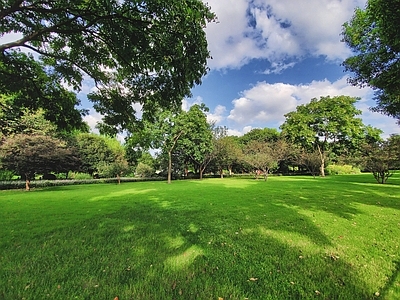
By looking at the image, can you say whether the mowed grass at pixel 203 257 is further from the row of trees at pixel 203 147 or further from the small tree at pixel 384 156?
the small tree at pixel 384 156

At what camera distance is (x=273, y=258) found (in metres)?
3.22

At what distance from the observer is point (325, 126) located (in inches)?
1321

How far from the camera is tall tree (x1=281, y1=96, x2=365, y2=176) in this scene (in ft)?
108

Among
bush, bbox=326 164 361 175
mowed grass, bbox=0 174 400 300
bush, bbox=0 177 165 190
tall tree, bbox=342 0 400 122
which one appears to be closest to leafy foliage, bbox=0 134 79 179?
bush, bbox=0 177 165 190

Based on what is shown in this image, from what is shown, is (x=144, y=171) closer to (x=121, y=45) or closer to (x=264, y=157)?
(x=264, y=157)

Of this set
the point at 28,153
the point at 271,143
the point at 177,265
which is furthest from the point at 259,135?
the point at 177,265

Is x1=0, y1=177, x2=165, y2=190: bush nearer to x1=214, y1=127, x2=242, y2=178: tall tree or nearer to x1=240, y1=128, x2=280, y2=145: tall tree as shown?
x1=214, y1=127, x2=242, y2=178: tall tree

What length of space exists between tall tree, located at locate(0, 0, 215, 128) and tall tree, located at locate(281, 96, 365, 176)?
33.9 metres

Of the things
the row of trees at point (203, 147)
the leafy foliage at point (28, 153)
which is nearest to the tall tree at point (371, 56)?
the row of trees at point (203, 147)

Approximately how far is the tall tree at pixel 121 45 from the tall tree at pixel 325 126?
33.9 meters

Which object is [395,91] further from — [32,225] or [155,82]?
[32,225]

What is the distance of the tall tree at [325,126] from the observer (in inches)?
1293

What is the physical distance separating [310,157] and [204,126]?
54.6ft

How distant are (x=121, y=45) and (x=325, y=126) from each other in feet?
121
